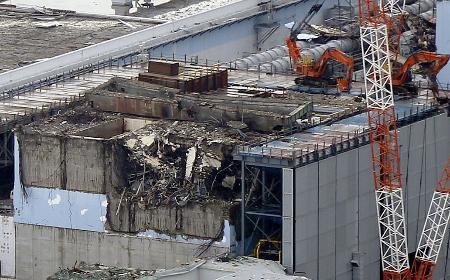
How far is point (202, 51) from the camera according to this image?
5950 inches

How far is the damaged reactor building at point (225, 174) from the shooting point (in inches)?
4424

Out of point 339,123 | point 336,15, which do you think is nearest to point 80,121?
point 339,123

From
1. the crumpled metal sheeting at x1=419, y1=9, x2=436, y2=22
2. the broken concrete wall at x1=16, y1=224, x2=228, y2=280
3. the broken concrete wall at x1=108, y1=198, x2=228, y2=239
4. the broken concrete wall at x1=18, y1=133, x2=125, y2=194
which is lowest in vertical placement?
the broken concrete wall at x1=16, y1=224, x2=228, y2=280

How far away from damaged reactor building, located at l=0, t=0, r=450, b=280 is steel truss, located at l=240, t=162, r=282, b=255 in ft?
0.31

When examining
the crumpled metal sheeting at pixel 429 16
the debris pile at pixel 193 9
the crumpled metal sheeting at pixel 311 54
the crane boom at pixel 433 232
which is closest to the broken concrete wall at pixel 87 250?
the crane boom at pixel 433 232

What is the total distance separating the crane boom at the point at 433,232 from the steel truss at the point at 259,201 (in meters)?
9.50

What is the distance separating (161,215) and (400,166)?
13235mm

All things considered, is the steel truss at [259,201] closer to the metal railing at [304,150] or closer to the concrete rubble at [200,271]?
the metal railing at [304,150]

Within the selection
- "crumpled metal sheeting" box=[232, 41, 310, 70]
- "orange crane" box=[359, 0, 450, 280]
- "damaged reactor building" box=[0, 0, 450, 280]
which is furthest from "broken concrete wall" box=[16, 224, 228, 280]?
"crumpled metal sheeting" box=[232, 41, 310, 70]

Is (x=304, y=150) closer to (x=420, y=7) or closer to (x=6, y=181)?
(x=6, y=181)

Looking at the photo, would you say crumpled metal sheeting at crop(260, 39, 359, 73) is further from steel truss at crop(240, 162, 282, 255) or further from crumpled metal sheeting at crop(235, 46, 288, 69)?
steel truss at crop(240, 162, 282, 255)

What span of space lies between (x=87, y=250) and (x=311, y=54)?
30.4 m

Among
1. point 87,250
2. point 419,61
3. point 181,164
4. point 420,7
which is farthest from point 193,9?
point 181,164

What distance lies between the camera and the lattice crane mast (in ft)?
381
